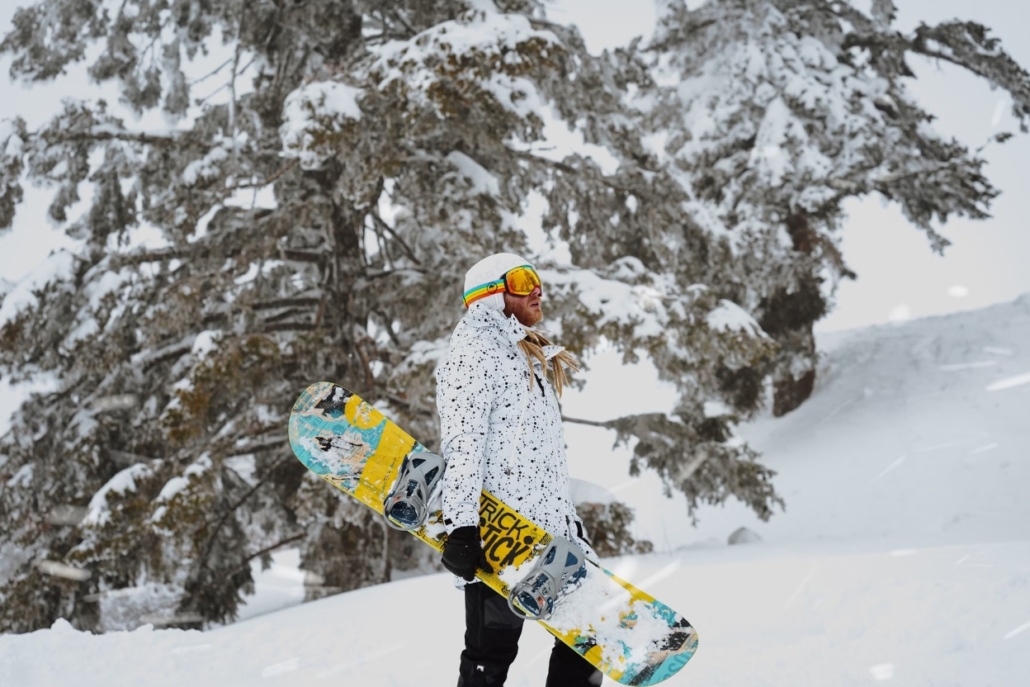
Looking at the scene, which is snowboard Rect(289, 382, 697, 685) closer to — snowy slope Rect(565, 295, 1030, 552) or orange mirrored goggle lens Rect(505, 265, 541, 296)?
orange mirrored goggle lens Rect(505, 265, 541, 296)

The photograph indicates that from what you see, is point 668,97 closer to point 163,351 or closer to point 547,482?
point 163,351

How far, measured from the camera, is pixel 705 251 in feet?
29.0

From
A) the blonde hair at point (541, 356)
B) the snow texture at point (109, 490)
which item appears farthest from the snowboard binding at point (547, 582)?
the snow texture at point (109, 490)

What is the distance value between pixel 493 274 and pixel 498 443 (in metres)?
0.58

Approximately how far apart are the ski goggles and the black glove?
30.7 inches

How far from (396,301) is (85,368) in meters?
3.54

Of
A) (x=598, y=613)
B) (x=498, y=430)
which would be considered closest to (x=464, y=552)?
(x=498, y=430)

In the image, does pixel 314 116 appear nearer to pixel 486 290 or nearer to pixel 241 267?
pixel 241 267

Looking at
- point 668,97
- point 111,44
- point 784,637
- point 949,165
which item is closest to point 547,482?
point 784,637

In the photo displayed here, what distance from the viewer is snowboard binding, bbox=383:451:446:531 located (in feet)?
8.46

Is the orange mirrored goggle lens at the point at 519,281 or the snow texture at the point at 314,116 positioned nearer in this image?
the orange mirrored goggle lens at the point at 519,281

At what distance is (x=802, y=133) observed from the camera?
1304cm

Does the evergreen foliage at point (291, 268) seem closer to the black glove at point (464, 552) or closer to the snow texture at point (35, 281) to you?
the snow texture at point (35, 281)

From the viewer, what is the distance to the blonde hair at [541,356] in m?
2.70
